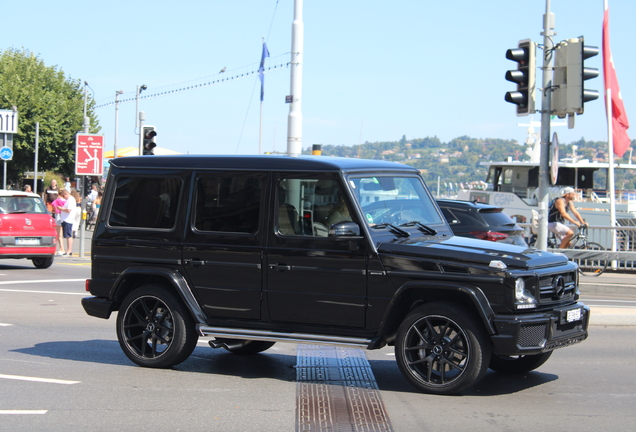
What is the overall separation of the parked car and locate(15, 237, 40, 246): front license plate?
9375 millimetres

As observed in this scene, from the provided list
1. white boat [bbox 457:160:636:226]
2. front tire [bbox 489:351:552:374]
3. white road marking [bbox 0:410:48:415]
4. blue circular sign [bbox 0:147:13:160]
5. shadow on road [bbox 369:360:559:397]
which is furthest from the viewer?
blue circular sign [bbox 0:147:13:160]

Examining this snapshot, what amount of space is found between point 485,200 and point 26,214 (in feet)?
58.0

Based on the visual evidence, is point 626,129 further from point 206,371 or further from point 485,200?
point 206,371

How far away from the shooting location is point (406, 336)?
659 centimetres

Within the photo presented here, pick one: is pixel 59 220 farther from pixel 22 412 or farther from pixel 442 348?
pixel 442 348

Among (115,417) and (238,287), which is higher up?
(238,287)

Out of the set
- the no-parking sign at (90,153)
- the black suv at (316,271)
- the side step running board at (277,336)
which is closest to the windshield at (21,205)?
the no-parking sign at (90,153)

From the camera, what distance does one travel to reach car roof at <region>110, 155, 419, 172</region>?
7078 mm

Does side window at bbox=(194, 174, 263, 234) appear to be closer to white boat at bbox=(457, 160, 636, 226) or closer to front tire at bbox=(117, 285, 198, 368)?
front tire at bbox=(117, 285, 198, 368)

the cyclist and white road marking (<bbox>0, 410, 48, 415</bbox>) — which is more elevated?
the cyclist

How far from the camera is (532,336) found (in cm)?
629

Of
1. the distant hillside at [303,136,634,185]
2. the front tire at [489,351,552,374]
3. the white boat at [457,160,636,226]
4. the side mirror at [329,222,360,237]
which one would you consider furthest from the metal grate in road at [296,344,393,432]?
the distant hillside at [303,136,634,185]

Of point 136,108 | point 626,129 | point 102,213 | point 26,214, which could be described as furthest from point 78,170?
point 136,108

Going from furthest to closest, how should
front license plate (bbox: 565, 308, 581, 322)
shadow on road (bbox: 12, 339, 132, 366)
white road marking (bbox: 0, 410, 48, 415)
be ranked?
shadow on road (bbox: 12, 339, 132, 366), front license plate (bbox: 565, 308, 581, 322), white road marking (bbox: 0, 410, 48, 415)
